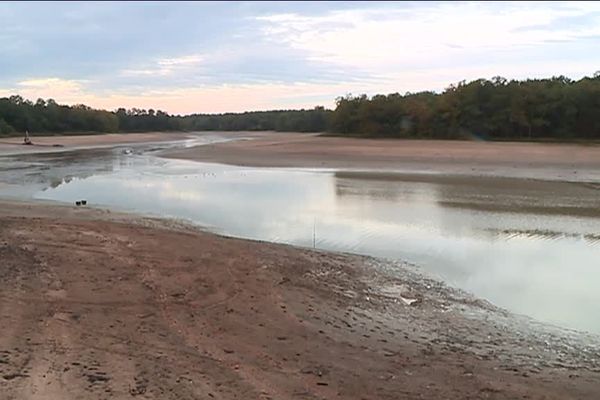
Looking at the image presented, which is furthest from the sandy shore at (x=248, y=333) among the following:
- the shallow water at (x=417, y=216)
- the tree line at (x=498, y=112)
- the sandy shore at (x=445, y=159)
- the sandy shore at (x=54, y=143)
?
the tree line at (x=498, y=112)

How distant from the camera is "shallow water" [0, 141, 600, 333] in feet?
33.6

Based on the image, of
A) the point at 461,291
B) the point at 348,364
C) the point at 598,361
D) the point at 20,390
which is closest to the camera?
the point at 20,390

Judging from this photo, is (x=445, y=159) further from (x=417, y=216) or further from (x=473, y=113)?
(x=473, y=113)

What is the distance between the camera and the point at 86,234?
37.6 feet

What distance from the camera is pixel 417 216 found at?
1742 cm

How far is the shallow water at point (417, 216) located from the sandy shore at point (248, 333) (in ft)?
4.90

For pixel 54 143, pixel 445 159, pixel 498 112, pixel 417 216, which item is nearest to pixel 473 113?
pixel 498 112

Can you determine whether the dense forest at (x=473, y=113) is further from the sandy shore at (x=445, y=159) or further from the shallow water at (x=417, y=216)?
the shallow water at (x=417, y=216)

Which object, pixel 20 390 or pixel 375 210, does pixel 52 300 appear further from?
pixel 375 210

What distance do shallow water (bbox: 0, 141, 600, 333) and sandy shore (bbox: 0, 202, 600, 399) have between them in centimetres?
149

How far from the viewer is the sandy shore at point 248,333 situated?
15.4 ft

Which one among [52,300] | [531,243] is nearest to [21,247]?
[52,300]

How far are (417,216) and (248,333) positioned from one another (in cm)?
1190

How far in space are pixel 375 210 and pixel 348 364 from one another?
43.5ft
